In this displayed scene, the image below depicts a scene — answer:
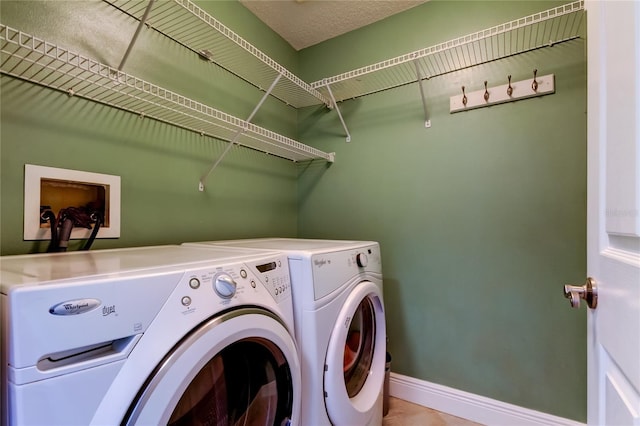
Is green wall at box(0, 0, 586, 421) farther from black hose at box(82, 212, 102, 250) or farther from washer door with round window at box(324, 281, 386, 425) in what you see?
washer door with round window at box(324, 281, 386, 425)

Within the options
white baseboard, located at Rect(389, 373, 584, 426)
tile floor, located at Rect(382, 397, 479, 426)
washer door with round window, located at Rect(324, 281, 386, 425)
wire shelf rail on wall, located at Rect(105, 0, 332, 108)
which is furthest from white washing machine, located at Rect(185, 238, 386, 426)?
wire shelf rail on wall, located at Rect(105, 0, 332, 108)

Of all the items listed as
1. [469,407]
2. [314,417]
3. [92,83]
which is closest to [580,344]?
[469,407]

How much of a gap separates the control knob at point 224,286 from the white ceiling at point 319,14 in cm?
172

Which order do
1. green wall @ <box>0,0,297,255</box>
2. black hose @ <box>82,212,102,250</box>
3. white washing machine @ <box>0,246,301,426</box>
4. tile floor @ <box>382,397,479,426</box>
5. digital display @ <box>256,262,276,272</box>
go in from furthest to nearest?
1. tile floor @ <box>382,397,479,426</box>
2. black hose @ <box>82,212,102,250</box>
3. green wall @ <box>0,0,297,255</box>
4. digital display @ <box>256,262,276,272</box>
5. white washing machine @ <box>0,246,301,426</box>

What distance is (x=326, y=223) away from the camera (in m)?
2.09

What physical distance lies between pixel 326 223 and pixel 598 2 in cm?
164

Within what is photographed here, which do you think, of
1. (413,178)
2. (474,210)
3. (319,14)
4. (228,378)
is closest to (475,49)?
(413,178)

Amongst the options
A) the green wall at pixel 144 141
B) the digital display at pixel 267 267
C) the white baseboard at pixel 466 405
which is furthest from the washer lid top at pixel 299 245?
the white baseboard at pixel 466 405

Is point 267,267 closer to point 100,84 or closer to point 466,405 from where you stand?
point 100,84

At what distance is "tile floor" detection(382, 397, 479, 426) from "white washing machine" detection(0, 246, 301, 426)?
1.00 m

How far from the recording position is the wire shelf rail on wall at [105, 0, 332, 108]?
4.04ft

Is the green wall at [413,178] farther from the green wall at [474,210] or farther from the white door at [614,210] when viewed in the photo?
the white door at [614,210]

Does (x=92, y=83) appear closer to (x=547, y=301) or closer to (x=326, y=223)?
(x=326, y=223)

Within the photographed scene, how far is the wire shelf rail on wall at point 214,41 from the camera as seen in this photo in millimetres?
1231
